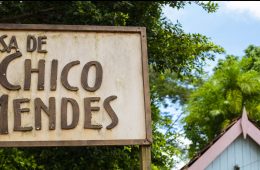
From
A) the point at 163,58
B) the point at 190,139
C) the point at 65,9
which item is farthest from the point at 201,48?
the point at 190,139

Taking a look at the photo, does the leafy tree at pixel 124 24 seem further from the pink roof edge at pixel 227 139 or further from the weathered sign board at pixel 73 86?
the weathered sign board at pixel 73 86

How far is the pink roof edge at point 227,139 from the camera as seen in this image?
7912mm

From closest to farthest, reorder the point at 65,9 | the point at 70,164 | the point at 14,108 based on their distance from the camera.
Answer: the point at 14,108 → the point at 70,164 → the point at 65,9

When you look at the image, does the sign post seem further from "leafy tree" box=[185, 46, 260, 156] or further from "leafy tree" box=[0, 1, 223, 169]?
"leafy tree" box=[185, 46, 260, 156]

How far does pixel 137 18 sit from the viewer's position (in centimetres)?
1166

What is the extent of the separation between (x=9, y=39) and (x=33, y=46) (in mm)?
241

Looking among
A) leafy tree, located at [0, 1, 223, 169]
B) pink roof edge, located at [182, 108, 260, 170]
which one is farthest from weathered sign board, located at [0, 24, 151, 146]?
leafy tree, located at [0, 1, 223, 169]

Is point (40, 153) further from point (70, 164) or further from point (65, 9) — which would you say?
point (65, 9)

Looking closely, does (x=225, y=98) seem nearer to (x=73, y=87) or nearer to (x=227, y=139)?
(x=227, y=139)

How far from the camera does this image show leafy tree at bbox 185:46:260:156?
1961cm

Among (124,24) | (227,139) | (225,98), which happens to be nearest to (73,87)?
(227,139)

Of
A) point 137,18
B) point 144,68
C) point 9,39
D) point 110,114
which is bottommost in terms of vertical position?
point 110,114

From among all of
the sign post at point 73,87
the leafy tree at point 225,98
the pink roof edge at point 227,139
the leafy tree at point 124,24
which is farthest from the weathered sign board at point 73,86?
the leafy tree at point 225,98

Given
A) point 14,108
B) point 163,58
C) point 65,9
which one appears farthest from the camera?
point 163,58
